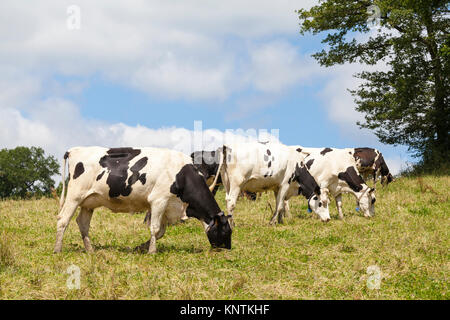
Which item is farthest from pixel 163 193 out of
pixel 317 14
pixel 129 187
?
pixel 317 14

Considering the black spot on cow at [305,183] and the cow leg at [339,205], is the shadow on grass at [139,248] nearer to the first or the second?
the black spot on cow at [305,183]

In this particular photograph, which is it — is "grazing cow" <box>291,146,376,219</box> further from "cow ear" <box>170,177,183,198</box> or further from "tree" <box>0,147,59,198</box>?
"tree" <box>0,147,59,198</box>

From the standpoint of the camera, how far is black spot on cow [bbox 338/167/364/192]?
16.9 meters

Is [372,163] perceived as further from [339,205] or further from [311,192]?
[311,192]

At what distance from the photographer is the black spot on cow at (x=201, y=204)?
10.5 meters

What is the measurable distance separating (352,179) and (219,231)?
792 centimetres

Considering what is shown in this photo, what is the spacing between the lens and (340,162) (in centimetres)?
1728

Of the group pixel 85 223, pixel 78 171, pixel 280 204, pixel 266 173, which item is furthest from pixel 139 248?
pixel 280 204

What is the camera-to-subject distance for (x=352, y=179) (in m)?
17.0

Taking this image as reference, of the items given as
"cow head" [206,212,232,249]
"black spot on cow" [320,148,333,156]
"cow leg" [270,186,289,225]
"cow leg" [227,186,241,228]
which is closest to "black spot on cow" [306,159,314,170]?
"black spot on cow" [320,148,333,156]

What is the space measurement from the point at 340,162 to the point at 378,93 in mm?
14855

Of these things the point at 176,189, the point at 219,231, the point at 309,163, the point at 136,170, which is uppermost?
the point at 309,163

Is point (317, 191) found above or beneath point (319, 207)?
above

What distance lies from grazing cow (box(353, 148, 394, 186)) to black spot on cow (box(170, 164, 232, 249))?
640 inches
